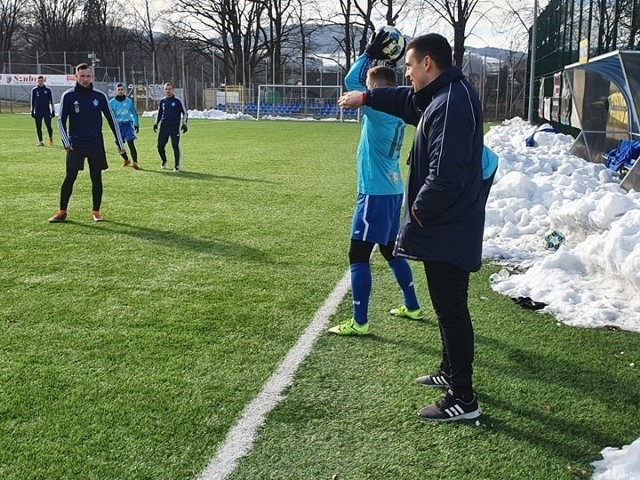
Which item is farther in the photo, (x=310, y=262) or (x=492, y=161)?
(x=310, y=262)

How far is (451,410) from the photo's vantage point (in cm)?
348

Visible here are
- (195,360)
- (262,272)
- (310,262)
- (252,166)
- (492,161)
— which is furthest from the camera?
(252,166)

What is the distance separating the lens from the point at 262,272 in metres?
6.39

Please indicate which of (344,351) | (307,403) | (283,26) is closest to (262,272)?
(344,351)

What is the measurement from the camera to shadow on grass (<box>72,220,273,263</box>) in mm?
7090

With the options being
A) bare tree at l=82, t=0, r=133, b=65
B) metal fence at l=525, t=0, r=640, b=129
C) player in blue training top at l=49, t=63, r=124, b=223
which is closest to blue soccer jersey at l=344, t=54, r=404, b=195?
player in blue training top at l=49, t=63, r=124, b=223

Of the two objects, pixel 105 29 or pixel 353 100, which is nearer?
pixel 353 100

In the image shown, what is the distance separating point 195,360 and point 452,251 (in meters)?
1.83

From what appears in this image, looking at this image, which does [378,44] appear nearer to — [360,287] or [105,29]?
[360,287]

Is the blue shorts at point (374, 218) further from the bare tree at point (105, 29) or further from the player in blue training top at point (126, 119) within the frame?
the bare tree at point (105, 29)

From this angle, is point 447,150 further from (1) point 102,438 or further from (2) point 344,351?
(1) point 102,438

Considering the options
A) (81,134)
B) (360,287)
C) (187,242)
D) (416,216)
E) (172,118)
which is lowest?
(187,242)

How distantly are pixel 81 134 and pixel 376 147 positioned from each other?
5358 millimetres

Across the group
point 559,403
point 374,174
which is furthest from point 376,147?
point 559,403
